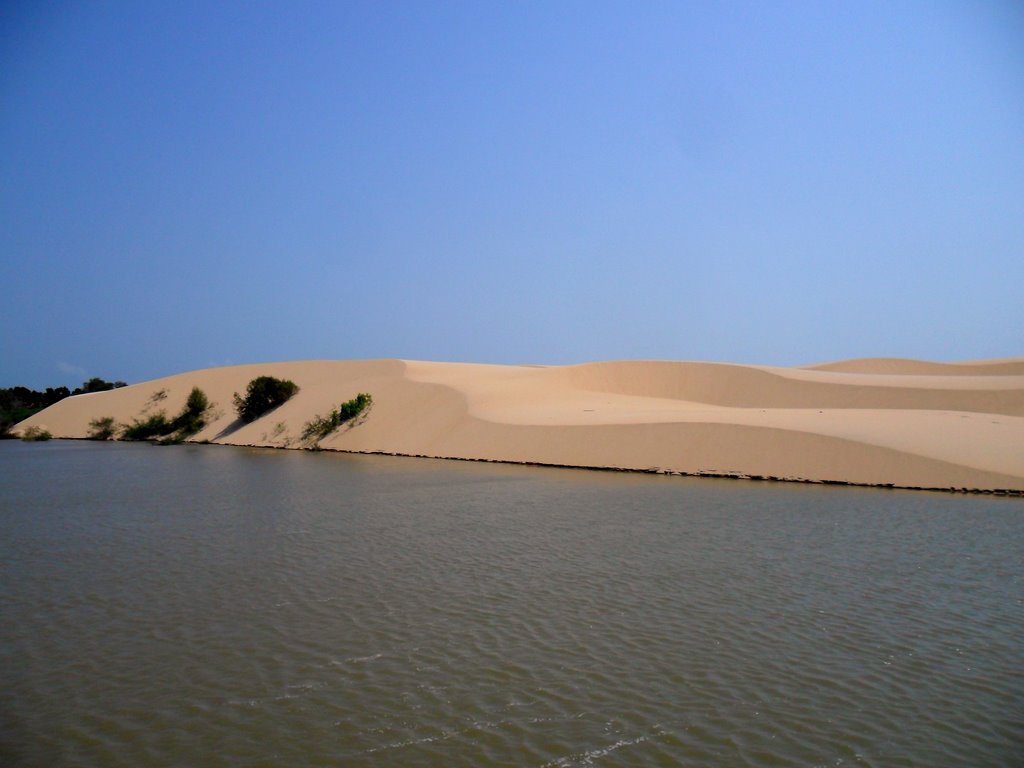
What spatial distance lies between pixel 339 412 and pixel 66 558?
85.1 feet

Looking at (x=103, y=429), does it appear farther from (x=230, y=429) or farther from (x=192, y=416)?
(x=230, y=429)

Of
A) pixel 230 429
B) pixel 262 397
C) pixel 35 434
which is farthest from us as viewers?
pixel 35 434

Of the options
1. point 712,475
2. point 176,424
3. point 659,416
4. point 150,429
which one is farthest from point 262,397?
point 712,475

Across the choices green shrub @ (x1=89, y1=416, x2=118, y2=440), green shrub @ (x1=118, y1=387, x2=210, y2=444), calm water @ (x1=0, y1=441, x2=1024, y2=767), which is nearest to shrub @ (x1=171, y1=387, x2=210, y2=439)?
green shrub @ (x1=118, y1=387, x2=210, y2=444)

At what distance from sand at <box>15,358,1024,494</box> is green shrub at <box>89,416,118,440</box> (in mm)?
878

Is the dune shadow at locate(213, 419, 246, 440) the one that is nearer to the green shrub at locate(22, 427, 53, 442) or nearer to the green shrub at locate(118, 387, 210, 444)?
the green shrub at locate(118, 387, 210, 444)

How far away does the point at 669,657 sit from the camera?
7.73 metres

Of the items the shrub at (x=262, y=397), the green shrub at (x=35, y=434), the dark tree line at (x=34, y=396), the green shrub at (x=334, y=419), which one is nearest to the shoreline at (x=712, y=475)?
the green shrub at (x=334, y=419)

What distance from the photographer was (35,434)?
44.9 metres

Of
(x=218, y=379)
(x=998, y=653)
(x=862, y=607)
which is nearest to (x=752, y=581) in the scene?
(x=862, y=607)

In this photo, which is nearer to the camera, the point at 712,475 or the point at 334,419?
the point at 712,475

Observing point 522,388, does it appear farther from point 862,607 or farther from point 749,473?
point 862,607

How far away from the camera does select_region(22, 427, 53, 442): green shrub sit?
44.2 metres

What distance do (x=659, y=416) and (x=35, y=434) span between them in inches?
1488
